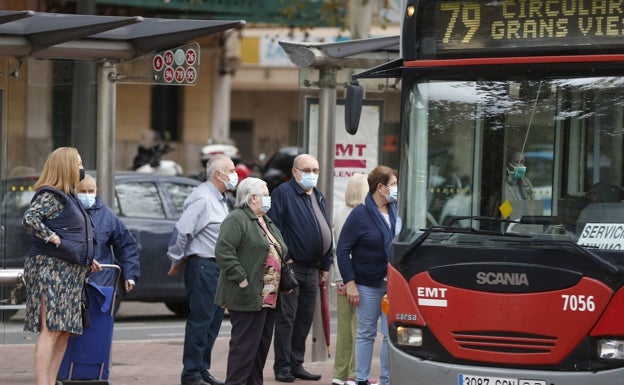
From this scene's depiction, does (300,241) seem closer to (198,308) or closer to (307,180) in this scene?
(307,180)

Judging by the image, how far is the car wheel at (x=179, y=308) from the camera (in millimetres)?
17219

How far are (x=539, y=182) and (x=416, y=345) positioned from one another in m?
1.24

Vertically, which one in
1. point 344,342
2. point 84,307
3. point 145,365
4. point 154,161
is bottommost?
point 145,365

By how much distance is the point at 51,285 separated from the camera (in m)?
9.86

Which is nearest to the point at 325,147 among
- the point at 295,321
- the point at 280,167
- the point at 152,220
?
the point at 295,321

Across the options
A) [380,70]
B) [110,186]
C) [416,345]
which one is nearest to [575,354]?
[416,345]

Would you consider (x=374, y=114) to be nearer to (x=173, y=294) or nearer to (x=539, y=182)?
(x=173, y=294)

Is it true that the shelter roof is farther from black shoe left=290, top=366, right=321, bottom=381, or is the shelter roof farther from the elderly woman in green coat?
black shoe left=290, top=366, right=321, bottom=381

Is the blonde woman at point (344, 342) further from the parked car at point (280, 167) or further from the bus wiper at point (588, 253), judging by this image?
the parked car at point (280, 167)

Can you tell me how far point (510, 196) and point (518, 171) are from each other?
162mm

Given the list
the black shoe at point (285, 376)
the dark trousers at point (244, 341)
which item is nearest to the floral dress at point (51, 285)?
the dark trousers at point (244, 341)

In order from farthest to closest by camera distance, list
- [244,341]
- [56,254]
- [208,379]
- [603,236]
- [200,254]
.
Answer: [208,379] < [200,254] < [244,341] < [56,254] < [603,236]

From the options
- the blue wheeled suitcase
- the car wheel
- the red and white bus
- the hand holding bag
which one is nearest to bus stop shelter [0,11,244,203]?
the blue wheeled suitcase

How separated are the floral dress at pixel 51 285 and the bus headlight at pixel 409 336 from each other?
241cm
